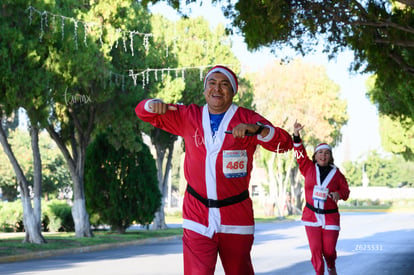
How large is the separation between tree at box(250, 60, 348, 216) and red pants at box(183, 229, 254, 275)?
44.5m

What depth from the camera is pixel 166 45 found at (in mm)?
32438

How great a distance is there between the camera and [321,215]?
1128cm

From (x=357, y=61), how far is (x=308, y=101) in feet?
117

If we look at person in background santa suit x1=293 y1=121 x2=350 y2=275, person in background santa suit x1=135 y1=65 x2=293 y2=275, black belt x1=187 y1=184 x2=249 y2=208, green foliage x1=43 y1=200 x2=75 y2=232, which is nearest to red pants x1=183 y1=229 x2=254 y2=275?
person in background santa suit x1=135 y1=65 x2=293 y2=275

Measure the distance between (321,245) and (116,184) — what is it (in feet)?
61.6

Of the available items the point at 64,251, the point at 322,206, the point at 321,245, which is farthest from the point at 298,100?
the point at 321,245

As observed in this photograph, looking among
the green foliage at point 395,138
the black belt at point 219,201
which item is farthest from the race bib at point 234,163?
the green foliage at point 395,138

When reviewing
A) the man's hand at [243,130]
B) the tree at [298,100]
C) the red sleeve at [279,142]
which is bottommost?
the red sleeve at [279,142]

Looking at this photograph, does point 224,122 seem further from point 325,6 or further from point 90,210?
point 90,210

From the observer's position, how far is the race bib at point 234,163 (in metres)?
6.05

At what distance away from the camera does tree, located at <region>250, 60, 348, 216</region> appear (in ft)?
169

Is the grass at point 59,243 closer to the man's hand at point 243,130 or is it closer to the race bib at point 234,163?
the race bib at point 234,163

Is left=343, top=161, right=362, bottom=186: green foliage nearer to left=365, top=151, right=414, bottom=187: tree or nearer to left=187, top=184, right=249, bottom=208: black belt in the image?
left=365, top=151, right=414, bottom=187: tree

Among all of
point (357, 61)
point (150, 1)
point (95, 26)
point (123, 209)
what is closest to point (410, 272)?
point (357, 61)
